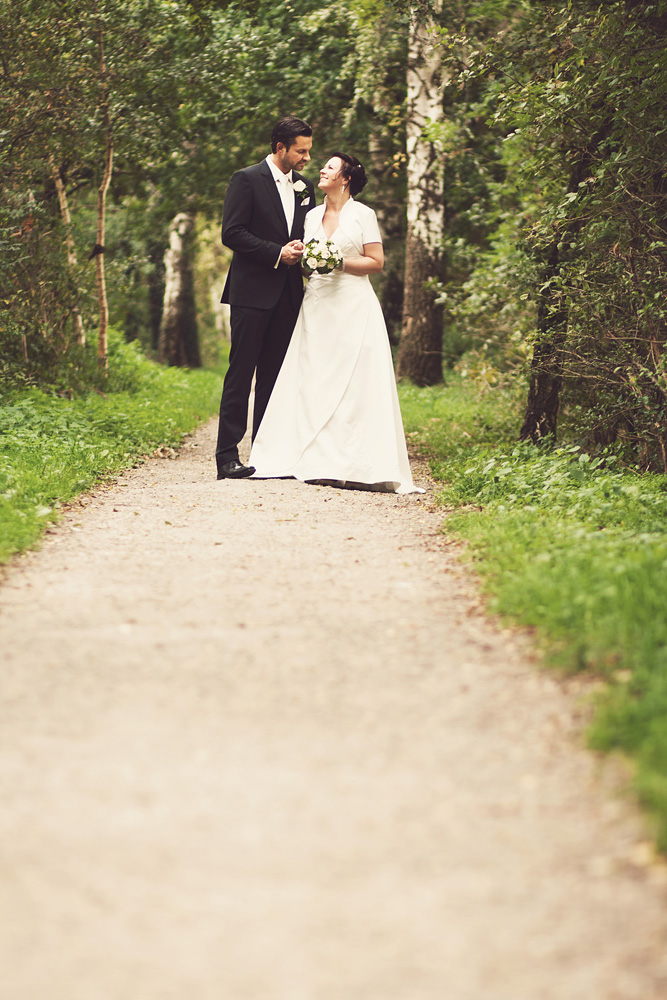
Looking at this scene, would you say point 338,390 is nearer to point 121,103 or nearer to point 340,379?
point 340,379

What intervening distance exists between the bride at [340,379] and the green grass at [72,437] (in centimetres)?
153

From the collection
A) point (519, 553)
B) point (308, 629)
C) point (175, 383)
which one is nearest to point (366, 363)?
point (519, 553)

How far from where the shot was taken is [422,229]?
1436 centimetres

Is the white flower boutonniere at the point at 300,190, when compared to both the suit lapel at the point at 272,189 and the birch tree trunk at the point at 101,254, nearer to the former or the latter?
the suit lapel at the point at 272,189

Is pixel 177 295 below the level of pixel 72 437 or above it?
above

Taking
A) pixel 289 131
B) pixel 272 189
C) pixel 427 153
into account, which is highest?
pixel 427 153

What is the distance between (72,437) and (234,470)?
1876mm

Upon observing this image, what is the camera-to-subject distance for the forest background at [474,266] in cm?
502

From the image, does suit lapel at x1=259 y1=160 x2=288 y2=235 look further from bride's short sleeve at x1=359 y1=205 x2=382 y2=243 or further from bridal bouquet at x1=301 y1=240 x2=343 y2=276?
bride's short sleeve at x1=359 y1=205 x2=382 y2=243

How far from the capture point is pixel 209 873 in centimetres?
254

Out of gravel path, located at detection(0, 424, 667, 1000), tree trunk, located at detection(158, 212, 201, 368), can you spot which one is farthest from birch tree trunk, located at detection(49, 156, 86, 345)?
tree trunk, located at detection(158, 212, 201, 368)

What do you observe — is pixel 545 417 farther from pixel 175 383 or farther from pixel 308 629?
pixel 175 383

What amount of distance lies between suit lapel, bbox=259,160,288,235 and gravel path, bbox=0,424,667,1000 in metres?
4.22

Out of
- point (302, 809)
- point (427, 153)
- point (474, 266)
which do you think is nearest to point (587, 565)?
point (302, 809)
